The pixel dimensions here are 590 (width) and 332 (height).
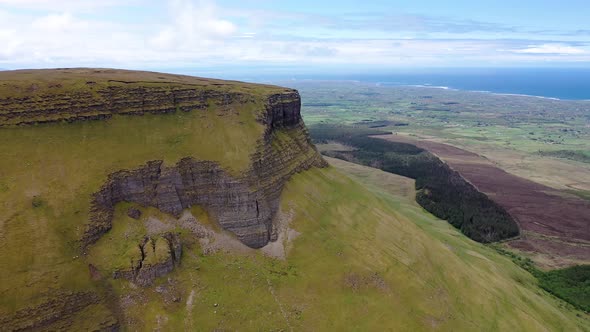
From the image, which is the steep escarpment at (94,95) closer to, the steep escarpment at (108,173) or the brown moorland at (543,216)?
the steep escarpment at (108,173)

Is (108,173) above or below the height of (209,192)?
above

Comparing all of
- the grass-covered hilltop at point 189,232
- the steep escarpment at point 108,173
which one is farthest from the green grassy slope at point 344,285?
the steep escarpment at point 108,173

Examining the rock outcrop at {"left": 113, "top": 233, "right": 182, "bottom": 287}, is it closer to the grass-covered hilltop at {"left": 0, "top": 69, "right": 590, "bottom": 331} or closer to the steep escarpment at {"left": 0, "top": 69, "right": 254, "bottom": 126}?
the grass-covered hilltop at {"left": 0, "top": 69, "right": 590, "bottom": 331}

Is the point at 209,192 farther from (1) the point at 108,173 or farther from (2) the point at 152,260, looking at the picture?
(1) the point at 108,173

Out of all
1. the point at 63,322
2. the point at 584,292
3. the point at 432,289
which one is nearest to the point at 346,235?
the point at 432,289

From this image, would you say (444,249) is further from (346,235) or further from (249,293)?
(249,293)

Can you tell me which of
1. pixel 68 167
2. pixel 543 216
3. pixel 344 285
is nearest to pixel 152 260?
pixel 68 167
